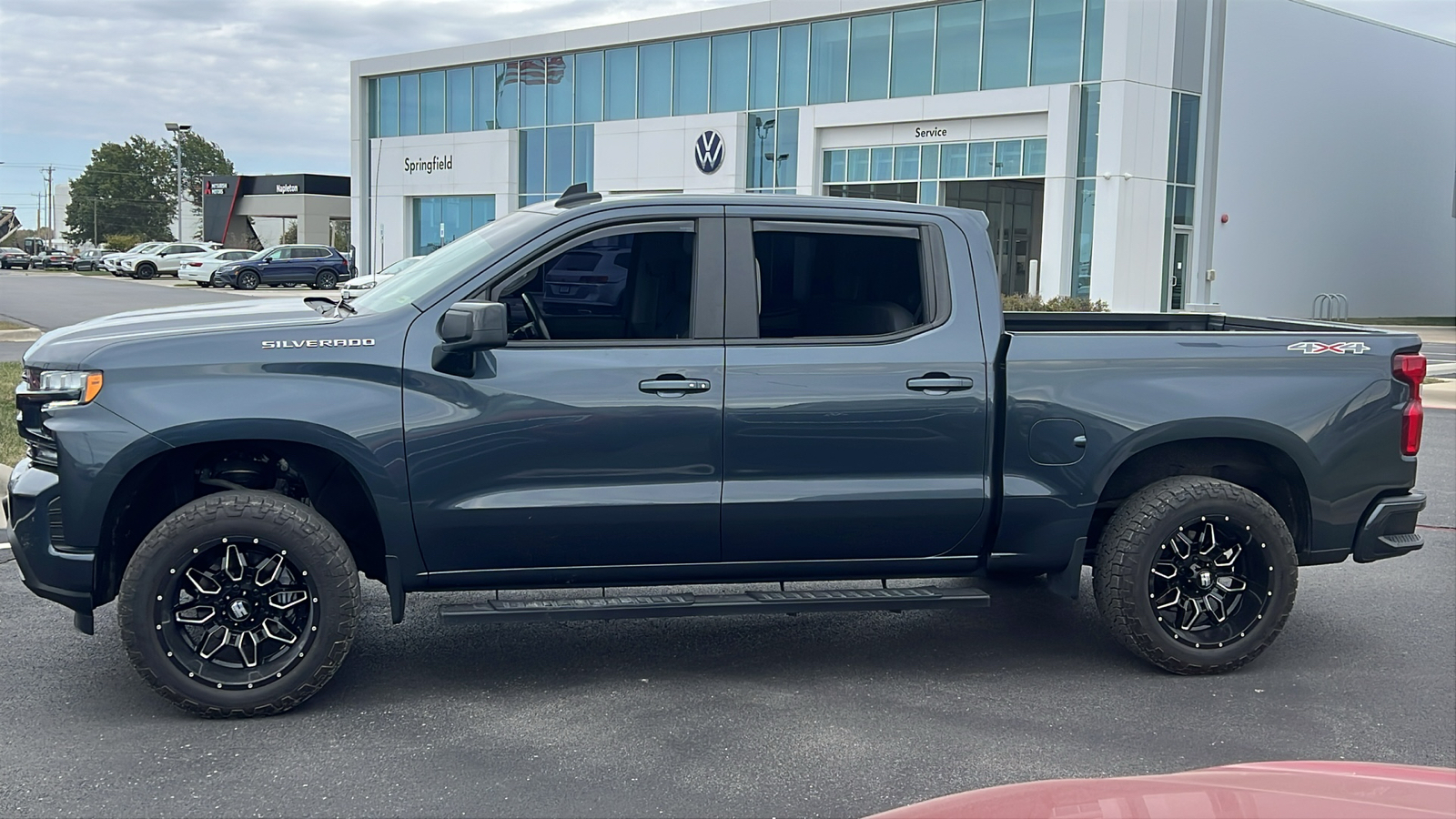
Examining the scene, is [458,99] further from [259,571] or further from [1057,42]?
[259,571]

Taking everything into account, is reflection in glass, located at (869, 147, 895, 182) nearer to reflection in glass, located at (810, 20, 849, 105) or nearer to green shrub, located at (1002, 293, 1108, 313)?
reflection in glass, located at (810, 20, 849, 105)

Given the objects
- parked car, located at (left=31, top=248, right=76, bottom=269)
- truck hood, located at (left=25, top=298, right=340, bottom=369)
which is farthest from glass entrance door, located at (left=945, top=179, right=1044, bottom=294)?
parked car, located at (left=31, top=248, right=76, bottom=269)

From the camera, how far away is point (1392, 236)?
4509cm

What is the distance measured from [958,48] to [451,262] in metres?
33.0

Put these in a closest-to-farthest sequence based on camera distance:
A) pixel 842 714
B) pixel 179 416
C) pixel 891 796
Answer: pixel 891 796, pixel 179 416, pixel 842 714

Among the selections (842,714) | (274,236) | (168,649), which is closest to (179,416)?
(168,649)

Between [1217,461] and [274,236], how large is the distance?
3605 inches

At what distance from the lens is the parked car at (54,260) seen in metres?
74.6

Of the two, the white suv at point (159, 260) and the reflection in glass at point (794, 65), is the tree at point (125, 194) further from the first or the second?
the reflection in glass at point (794, 65)

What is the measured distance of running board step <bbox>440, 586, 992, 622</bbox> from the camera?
501 centimetres

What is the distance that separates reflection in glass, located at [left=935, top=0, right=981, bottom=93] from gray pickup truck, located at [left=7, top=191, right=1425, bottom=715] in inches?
1237

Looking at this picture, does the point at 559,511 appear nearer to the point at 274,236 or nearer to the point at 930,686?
the point at 930,686

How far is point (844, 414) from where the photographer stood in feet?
17.3

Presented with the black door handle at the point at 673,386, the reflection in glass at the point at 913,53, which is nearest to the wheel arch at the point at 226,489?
the black door handle at the point at 673,386
